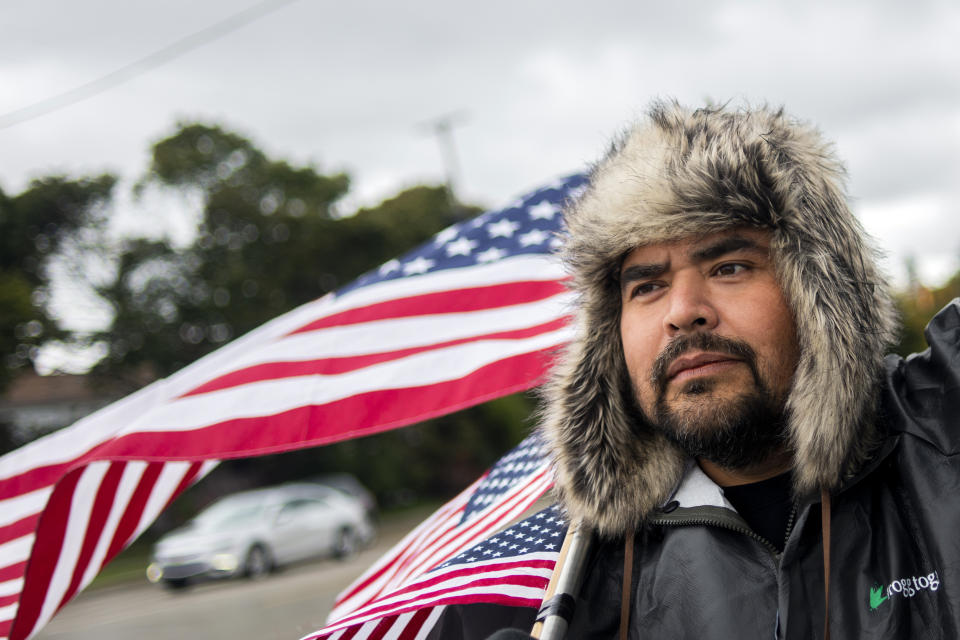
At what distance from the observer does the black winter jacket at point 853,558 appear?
1918 millimetres

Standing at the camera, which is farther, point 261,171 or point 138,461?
point 261,171

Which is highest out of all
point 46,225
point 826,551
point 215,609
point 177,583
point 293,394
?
point 46,225

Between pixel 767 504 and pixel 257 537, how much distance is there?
1369 cm

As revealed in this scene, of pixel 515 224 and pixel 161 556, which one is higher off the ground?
pixel 515 224

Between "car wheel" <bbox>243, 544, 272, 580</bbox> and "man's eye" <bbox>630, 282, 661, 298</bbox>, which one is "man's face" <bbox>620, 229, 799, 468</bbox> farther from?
"car wheel" <bbox>243, 544, 272, 580</bbox>

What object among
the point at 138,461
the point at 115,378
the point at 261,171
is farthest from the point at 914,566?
the point at 261,171

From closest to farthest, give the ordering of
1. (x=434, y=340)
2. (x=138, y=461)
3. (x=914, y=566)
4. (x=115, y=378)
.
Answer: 1. (x=914, y=566)
2. (x=138, y=461)
3. (x=434, y=340)
4. (x=115, y=378)

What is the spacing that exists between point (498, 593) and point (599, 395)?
1.97 ft

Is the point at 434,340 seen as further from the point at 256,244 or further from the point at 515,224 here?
the point at 256,244

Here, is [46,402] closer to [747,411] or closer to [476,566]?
[476,566]

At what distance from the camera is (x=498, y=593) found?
242cm

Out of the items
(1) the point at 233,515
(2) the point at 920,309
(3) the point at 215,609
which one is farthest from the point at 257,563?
(2) the point at 920,309

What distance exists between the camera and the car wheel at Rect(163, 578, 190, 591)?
47.6 feet

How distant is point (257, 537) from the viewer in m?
15.0
